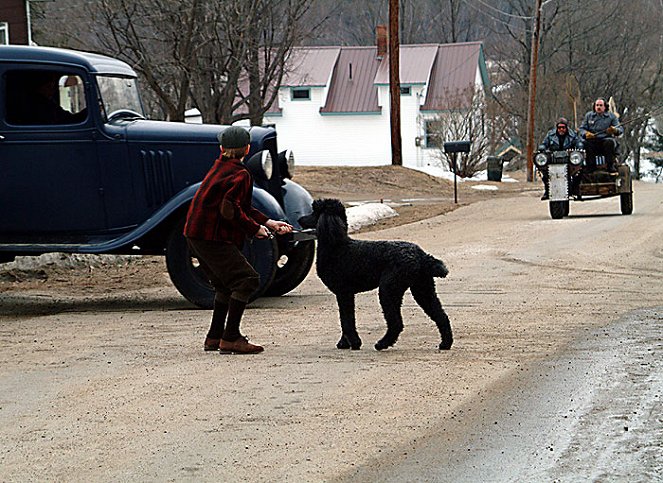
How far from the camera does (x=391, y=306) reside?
9039mm

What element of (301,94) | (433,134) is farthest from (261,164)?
(301,94)

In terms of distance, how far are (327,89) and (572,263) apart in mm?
47280

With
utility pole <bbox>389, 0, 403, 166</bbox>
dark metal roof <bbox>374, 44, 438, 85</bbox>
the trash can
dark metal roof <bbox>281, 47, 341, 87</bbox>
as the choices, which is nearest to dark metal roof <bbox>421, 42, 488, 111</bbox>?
dark metal roof <bbox>374, 44, 438, 85</bbox>

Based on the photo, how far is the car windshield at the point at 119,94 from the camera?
41.3 feet

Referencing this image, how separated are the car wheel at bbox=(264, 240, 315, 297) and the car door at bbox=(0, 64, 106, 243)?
2.00 meters

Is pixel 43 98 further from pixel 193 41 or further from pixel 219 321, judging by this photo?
pixel 193 41

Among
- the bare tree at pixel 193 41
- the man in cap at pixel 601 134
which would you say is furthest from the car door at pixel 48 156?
the bare tree at pixel 193 41

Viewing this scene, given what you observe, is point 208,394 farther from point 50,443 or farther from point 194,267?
point 194,267

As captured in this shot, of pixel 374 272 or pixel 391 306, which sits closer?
pixel 391 306

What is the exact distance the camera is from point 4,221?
41.0 ft

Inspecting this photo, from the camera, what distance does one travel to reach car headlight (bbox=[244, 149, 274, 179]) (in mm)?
12117

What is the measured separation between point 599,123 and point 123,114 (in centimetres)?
1258

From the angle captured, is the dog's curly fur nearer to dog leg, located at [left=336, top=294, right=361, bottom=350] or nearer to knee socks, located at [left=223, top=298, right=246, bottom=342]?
dog leg, located at [left=336, top=294, right=361, bottom=350]

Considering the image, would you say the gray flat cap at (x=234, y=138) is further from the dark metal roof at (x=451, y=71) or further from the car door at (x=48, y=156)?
the dark metal roof at (x=451, y=71)
